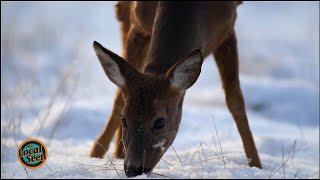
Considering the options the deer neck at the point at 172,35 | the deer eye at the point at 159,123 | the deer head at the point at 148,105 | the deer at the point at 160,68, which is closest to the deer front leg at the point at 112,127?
the deer at the point at 160,68

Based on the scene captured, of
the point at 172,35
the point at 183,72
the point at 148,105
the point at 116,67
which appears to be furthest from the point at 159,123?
the point at 172,35

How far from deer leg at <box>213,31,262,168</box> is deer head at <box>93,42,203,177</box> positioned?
1.52 m

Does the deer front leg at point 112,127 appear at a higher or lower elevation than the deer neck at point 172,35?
lower

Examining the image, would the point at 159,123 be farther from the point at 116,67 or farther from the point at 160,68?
the point at 160,68

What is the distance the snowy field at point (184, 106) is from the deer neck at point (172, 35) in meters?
0.72

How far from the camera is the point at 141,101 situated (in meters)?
4.43

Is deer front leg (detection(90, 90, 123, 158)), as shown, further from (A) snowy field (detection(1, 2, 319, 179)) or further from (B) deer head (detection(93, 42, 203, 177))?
(B) deer head (detection(93, 42, 203, 177))

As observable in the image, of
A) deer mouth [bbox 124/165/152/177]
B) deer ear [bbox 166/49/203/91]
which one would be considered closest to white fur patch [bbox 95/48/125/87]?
deer ear [bbox 166/49/203/91]

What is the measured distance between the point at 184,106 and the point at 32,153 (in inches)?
216

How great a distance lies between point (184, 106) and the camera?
Result: 956 centimetres

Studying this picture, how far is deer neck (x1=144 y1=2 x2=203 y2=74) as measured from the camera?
509cm

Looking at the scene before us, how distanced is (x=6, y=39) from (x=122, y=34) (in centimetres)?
369

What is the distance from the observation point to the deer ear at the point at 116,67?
15.2 feet

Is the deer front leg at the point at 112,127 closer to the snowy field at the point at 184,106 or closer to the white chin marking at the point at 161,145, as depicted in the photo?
the snowy field at the point at 184,106
